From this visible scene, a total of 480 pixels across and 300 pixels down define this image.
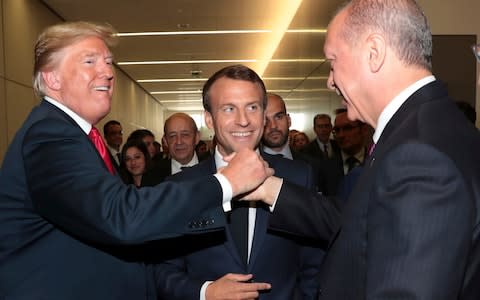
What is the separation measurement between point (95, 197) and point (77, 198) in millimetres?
52

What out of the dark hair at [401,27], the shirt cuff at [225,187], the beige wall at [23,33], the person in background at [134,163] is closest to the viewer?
the dark hair at [401,27]

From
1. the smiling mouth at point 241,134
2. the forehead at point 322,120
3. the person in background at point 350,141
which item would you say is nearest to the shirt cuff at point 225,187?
the smiling mouth at point 241,134

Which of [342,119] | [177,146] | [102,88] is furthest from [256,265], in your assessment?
[177,146]

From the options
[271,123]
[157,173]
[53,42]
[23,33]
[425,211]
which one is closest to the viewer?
[425,211]

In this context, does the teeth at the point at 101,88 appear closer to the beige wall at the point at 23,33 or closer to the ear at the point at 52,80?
the ear at the point at 52,80

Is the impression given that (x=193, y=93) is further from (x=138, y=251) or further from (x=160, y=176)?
(x=138, y=251)

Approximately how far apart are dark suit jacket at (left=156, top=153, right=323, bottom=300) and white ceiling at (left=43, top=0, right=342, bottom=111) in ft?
13.7

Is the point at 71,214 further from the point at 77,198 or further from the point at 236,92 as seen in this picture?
the point at 236,92

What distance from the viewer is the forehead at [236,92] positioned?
1987 mm

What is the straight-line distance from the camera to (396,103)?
1.22 m

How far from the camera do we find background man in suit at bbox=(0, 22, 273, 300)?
4.47 feet

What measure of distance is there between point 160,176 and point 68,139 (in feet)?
11.1

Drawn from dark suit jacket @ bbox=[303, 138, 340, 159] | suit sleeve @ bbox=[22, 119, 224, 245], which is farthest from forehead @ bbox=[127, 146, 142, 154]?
suit sleeve @ bbox=[22, 119, 224, 245]

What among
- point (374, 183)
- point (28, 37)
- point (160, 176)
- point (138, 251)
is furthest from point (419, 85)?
point (28, 37)
